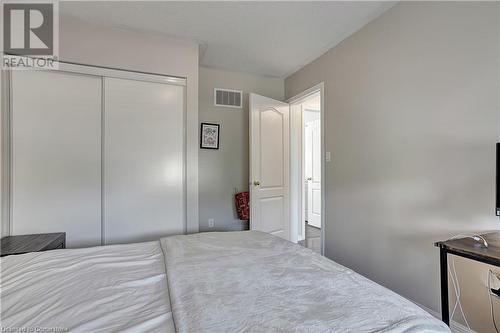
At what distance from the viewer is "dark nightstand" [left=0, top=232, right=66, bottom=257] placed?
174 cm

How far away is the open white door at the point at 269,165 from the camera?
324 cm

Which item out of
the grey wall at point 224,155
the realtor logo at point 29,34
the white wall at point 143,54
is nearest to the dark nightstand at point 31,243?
the white wall at point 143,54

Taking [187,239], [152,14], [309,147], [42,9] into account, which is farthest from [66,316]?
[309,147]

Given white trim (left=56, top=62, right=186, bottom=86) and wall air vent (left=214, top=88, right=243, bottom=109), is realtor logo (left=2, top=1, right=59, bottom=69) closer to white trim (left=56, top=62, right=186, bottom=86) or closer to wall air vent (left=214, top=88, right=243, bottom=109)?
white trim (left=56, top=62, right=186, bottom=86)

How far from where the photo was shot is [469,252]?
3.83 ft

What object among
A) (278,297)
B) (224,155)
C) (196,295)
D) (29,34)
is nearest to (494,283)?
(278,297)

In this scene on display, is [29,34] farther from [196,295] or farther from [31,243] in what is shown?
[196,295]

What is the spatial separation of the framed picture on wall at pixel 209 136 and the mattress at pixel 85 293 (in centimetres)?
216

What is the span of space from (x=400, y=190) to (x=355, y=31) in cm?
162

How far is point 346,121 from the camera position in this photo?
2.62 m

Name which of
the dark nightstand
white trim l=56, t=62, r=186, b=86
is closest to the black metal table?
the dark nightstand

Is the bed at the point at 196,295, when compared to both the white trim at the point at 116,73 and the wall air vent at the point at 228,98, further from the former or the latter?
the wall air vent at the point at 228,98

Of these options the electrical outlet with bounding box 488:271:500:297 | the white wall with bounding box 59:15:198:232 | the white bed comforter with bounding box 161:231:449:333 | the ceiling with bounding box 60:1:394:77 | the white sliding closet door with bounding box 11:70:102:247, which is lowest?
the electrical outlet with bounding box 488:271:500:297

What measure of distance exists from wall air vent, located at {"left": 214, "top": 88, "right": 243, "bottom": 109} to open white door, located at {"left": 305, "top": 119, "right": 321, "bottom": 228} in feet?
7.05
